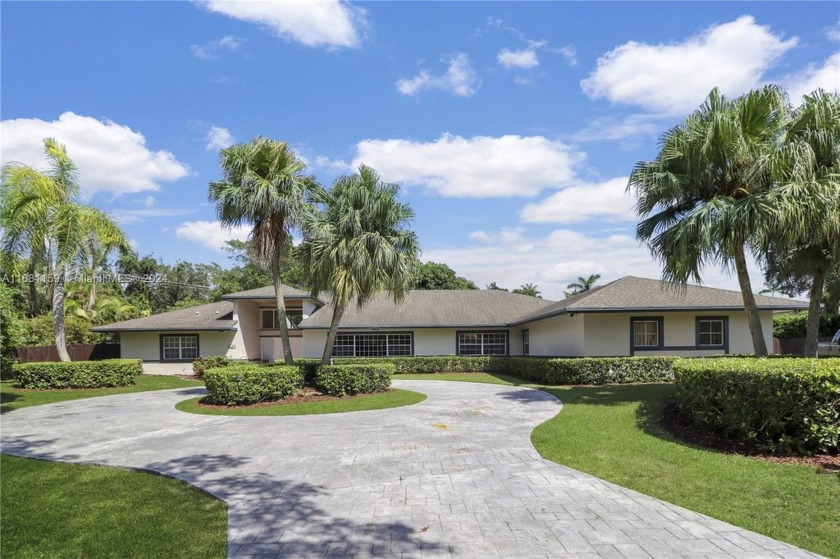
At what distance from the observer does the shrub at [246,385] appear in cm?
1455

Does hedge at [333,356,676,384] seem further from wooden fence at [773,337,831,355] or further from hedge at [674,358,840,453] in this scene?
wooden fence at [773,337,831,355]

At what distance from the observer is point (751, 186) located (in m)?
11.3

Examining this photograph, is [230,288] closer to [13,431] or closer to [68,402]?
[68,402]

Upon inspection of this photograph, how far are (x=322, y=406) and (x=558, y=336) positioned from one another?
39.1 ft

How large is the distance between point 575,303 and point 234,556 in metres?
16.4

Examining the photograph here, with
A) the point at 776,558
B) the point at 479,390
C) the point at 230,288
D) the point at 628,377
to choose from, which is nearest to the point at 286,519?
the point at 776,558

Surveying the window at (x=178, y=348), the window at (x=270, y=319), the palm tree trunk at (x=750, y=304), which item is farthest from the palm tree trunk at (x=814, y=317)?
the window at (x=178, y=348)

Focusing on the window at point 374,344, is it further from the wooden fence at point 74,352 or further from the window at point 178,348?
the wooden fence at point 74,352

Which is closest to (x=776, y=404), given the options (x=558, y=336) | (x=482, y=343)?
(x=558, y=336)

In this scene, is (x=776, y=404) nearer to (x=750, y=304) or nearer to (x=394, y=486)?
(x=750, y=304)

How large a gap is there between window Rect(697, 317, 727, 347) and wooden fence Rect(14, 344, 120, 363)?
28.2 meters

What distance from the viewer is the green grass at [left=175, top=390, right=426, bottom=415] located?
1351cm

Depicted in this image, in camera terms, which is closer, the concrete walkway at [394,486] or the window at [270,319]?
the concrete walkway at [394,486]

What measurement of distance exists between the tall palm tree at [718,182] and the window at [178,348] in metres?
22.7
